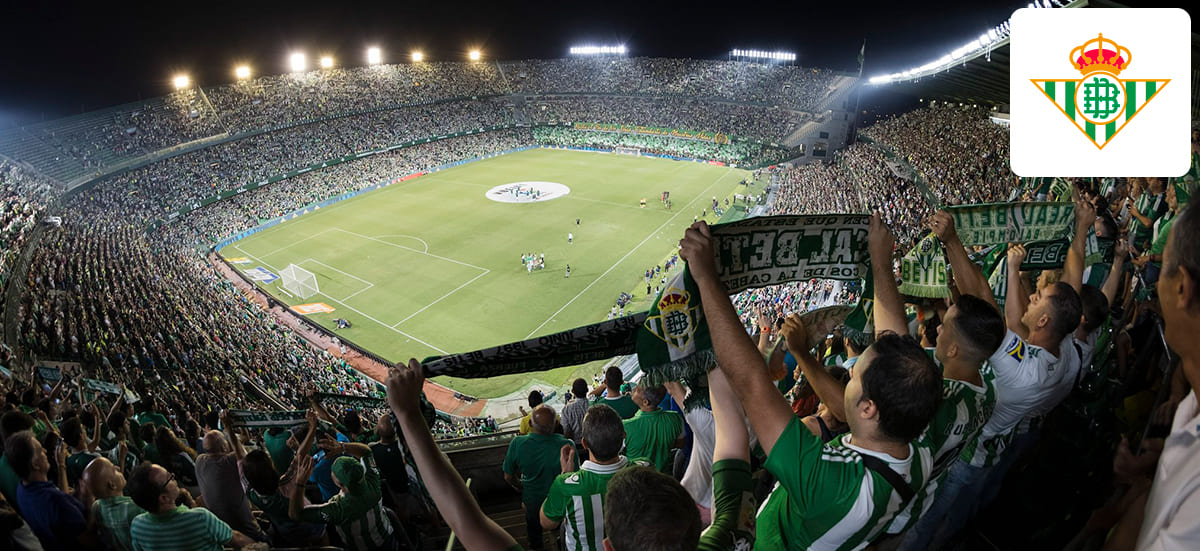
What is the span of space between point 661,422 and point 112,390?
11.2 m

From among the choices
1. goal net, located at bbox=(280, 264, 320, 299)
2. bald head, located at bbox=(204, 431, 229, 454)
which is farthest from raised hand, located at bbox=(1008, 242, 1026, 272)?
goal net, located at bbox=(280, 264, 320, 299)

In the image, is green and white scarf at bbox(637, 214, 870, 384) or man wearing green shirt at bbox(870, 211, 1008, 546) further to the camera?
green and white scarf at bbox(637, 214, 870, 384)

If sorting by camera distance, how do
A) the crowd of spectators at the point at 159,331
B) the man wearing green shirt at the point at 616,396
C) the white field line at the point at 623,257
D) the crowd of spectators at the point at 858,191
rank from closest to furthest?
the man wearing green shirt at the point at 616,396
the crowd of spectators at the point at 159,331
the crowd of spectators at the point at 858,191
the white field line at the point at 623,257

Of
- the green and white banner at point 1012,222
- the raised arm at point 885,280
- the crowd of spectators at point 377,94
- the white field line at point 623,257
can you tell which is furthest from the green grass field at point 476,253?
the raised arm at point 885,280

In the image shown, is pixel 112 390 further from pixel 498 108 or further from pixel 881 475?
pixel 498 108

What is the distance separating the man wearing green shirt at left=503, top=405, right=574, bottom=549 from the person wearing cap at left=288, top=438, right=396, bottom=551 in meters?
1.06

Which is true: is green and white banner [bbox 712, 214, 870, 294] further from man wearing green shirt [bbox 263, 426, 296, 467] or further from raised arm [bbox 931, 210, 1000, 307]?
man wearing green shirt [bbox 263, 426, 296, 467]

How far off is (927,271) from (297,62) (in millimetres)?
64641

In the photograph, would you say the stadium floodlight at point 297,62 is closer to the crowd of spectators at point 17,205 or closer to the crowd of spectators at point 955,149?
the crowd of spectators at point 17,205

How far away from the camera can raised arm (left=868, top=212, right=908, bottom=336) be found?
11.1 ft

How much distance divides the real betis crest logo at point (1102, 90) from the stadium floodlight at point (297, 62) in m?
62.7

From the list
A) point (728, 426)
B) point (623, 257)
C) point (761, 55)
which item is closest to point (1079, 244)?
point (728, 426)

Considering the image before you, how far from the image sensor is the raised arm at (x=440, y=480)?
2.39 m

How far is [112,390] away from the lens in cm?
1035
